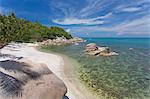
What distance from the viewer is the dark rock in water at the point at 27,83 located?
3.95 metres

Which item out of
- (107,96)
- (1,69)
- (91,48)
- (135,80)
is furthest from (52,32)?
(1,69)

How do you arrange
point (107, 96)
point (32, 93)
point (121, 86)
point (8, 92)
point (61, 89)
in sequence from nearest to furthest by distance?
point (8, 92), point (32, 93), point (61, 89), point (107, 96), point (121, 86)

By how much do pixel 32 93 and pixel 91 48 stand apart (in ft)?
59.8

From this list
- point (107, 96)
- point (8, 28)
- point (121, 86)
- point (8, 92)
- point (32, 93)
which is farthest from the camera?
point (8, 28)

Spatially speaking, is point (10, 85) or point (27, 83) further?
point (27, 83)

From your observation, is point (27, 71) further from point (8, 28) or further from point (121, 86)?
point (8, 28)

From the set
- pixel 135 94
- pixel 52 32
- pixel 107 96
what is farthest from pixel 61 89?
pixel 52 32

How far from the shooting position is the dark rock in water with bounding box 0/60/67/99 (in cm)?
395

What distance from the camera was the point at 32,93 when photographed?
4172 mm

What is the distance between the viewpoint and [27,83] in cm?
427

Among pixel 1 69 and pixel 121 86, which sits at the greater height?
pixel 1 69

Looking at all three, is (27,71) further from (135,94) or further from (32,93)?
(135,94)

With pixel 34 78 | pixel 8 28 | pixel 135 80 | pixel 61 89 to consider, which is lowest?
pixel 135 80

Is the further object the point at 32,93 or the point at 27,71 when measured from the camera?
the point at 27,71
